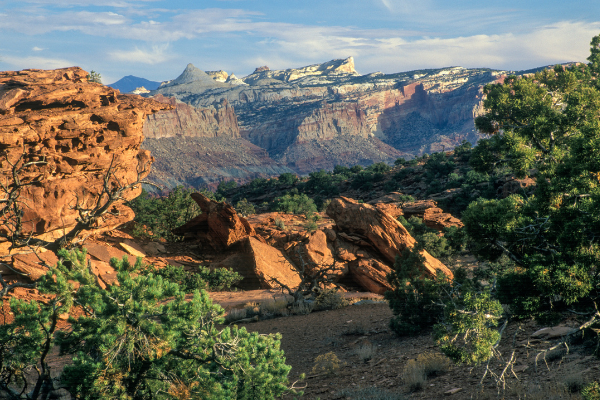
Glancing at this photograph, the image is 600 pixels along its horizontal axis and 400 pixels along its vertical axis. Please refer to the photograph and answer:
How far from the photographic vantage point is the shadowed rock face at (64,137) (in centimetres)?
1484

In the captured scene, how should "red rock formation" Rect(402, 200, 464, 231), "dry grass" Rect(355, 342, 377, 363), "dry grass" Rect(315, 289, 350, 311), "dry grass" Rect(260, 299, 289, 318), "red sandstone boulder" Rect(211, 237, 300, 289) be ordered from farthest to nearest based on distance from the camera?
"red rock formation" Rect(402, 200, 464, 231)
"red sandstone boulder" Rect(211, 237, 300, 289)
"dry grass" Rect(315, 289, 350, 311)
"dry grass" Rect(260, 299, 289, 318)
"dry grass" Rect(355, 342, 377, 363)

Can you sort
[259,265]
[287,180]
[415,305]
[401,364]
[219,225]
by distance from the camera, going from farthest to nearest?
[287,180] < [219,225] < [259,265] < [415,305] < [401,364]

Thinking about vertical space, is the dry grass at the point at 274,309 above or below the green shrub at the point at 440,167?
below

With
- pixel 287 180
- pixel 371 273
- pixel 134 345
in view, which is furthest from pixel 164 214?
pixel 287 180

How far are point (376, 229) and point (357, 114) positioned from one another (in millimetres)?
165967

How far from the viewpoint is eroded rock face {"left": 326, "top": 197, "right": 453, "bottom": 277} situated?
16.0 metres

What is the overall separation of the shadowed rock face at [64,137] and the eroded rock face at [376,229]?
322 inches

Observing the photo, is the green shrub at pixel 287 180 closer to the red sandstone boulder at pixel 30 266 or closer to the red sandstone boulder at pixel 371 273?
the red sandstone boulder at pixel 371 273

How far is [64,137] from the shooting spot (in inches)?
640

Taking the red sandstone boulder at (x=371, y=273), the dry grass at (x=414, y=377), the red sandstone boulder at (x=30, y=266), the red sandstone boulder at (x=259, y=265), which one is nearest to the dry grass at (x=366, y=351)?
the dry grass at (x=414, y=377)

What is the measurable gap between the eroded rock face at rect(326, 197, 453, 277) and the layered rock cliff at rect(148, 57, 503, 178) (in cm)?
13582

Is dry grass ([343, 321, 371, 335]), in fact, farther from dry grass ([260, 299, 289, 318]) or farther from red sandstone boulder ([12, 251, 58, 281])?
red sandstone boulder ([12, 251, 58, 281])

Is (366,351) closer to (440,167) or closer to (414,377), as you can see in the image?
(414,377)

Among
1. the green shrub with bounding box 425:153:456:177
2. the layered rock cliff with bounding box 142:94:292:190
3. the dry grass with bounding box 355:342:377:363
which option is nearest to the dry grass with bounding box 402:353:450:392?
the dry grass with bounding box 355:342:377:363
